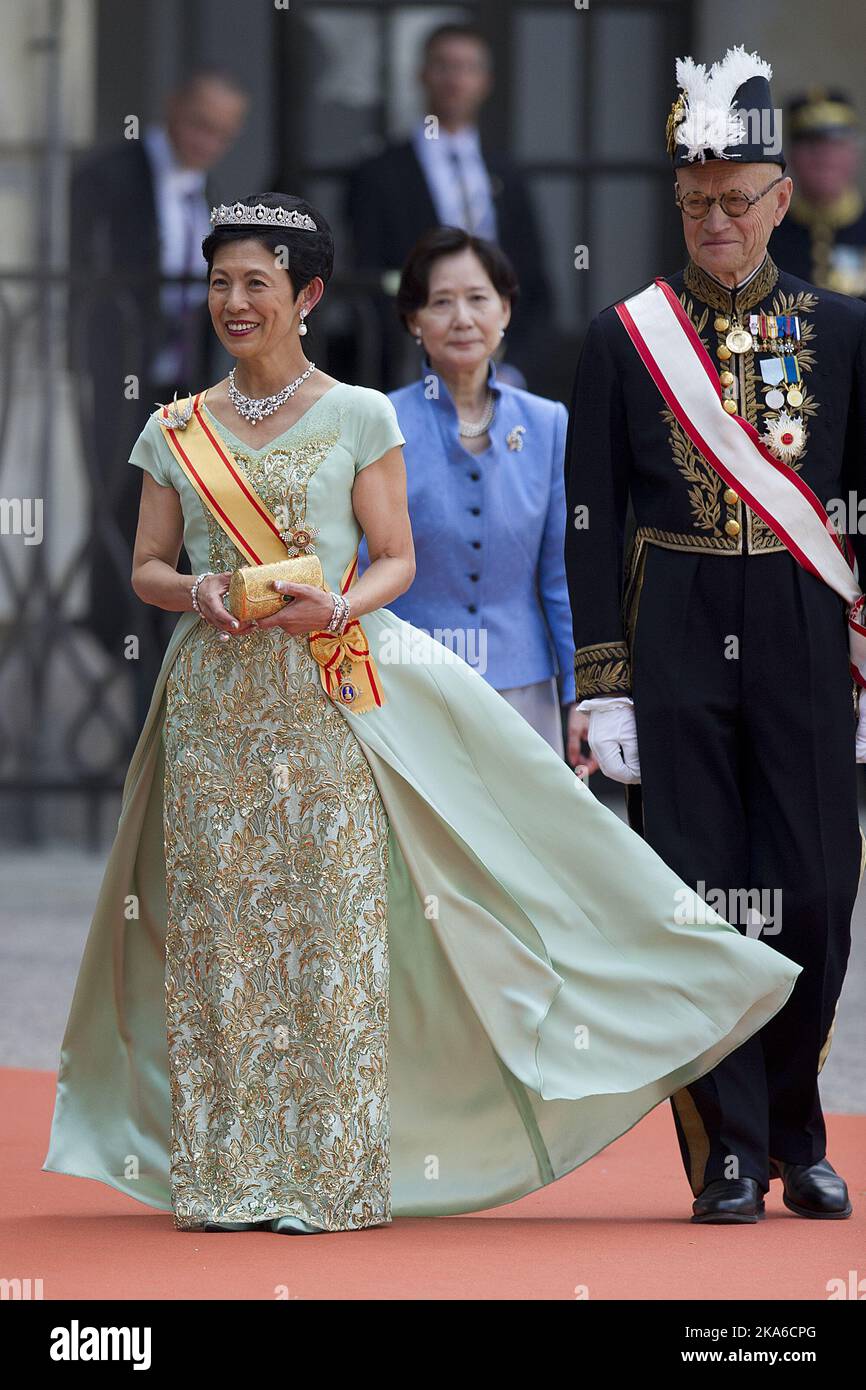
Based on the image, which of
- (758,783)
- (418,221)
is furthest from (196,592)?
(418,221)

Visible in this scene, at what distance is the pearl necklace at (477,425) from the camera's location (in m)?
5.42

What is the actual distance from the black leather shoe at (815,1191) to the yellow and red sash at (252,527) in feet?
3.33

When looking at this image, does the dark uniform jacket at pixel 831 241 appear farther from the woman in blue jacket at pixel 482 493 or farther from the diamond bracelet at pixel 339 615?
the diamond bracelet at pixel 339 615

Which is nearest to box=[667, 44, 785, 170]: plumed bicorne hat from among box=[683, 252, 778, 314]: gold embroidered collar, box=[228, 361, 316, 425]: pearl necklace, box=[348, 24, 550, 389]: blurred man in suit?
box=[683, 252, 778, 314]: gold embroidered collar

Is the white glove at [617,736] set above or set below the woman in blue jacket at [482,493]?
below

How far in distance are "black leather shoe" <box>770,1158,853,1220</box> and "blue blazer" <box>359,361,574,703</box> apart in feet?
4.03

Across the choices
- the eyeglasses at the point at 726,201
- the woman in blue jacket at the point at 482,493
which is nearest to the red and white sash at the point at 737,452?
the eyeglasses at the point at 726,201

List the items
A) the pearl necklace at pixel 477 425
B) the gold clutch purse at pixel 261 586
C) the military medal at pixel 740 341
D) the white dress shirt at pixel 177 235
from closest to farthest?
the gold clutch purse at pixel 261 586 < the military medal at pixel 740 341 < the pearl necklace at pixel 477 425 < the white dress shirt at pixel 177 235

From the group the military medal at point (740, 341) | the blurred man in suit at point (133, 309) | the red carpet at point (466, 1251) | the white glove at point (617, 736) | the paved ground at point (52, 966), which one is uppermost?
the blurred man in suit at point (133, 309)

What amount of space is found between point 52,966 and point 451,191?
3.04 m

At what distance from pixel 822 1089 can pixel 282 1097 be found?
181cm

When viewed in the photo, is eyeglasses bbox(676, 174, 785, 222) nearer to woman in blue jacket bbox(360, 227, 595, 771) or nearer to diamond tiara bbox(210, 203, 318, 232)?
diamond tiara bbox(210, 203, 318, 232)

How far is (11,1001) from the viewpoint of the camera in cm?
679

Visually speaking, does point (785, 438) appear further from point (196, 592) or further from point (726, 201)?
point (196, 592)
